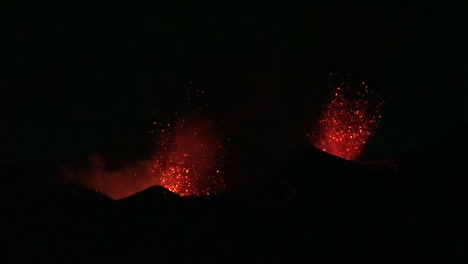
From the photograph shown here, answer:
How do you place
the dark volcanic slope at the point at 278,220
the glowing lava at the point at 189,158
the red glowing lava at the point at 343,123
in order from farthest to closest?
the red glowing lava at the point at 343,123 → the glowing lava at the point at 189,158 → the dark volcanic slope at the point at 278,220

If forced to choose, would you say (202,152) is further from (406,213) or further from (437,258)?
(437,258)

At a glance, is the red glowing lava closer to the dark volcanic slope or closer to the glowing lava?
the glowing lava

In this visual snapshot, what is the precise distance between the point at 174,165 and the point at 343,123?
1.76 m

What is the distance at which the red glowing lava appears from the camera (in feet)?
24.4

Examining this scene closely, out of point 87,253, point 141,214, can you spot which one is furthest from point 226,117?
point 87,253

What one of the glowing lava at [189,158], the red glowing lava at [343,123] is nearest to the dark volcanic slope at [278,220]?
the glowing lava at [189,158]

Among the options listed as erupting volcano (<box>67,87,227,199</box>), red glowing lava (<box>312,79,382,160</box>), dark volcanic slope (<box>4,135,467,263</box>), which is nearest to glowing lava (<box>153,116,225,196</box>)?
erupting volcano (<box>67,87,227,199</box>)

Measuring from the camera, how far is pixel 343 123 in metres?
7.46

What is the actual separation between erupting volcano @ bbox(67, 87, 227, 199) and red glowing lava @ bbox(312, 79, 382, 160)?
112 cm

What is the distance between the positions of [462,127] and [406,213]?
4.13 ft

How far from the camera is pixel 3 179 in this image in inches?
272

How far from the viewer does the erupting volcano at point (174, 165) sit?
6.98m

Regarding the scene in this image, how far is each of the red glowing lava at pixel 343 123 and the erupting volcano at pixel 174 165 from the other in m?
1.12

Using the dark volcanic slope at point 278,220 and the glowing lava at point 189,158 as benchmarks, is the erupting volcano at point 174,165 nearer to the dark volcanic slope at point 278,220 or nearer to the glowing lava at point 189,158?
the glowing lava at point 189,158
